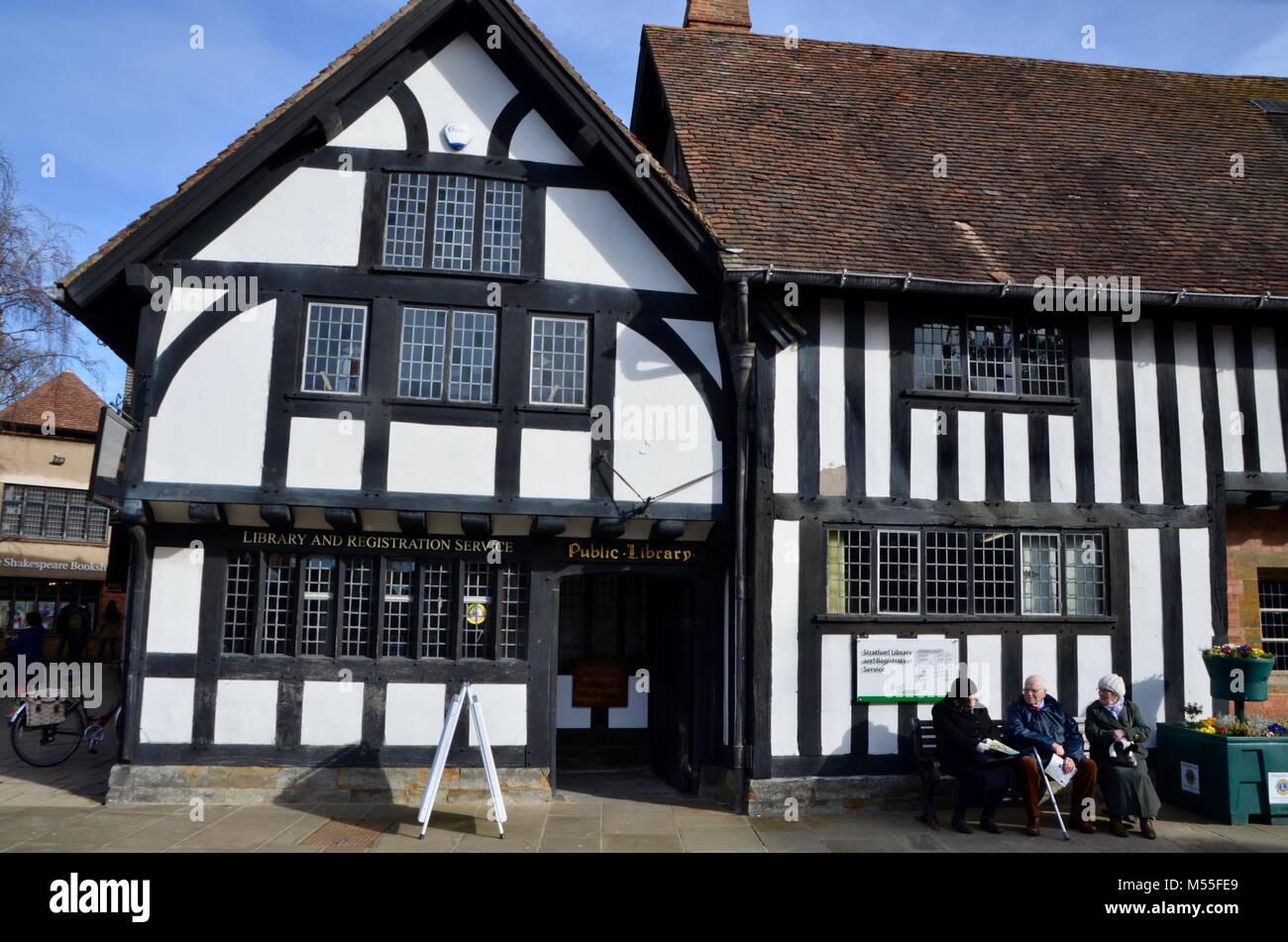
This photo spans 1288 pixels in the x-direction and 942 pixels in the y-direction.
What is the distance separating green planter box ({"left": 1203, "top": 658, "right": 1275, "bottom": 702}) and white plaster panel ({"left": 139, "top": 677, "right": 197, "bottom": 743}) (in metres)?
11.2

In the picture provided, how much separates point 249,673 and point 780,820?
5879 mm

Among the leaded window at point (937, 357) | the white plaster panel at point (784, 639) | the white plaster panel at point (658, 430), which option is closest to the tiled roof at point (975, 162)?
the leaded window at point (937, 357)

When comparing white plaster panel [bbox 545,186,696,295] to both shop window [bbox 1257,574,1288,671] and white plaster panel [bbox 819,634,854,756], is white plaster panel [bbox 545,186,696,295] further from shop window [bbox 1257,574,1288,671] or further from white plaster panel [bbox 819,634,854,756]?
shop window [bbox 1257,574,1288,671]

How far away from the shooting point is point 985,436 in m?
10.9

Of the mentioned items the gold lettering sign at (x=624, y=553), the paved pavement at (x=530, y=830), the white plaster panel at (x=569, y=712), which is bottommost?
the paved pavement at (x=530, y=830)

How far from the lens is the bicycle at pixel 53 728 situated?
11.5 metres

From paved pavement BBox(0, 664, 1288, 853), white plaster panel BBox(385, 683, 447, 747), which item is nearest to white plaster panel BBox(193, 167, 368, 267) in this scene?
white plaster panel BBox(385, 683, 447, 747)

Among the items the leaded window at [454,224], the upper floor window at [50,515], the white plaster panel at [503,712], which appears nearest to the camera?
the white plaster panel at [503,712]

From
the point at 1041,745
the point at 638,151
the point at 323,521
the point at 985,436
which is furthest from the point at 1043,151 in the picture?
the point at 323,521

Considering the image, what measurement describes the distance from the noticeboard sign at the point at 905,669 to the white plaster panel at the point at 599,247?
15.2ft

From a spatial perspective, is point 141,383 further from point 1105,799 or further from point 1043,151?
point 1043,151

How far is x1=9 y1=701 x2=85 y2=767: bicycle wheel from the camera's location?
11547 millimetres

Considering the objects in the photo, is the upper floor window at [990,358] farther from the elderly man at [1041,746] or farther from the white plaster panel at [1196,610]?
the elderly man at [1041,746]

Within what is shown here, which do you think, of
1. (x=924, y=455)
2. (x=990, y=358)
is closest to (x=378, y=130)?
(x=924, y=455)
